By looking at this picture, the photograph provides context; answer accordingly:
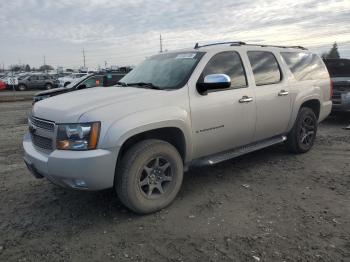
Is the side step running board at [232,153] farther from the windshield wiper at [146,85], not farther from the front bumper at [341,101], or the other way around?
the front bumper at [341,101]

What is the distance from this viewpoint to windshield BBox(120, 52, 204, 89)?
4547 mm

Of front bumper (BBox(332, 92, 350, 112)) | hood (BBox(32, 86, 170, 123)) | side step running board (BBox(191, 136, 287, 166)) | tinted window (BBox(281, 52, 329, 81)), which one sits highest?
tinted window (BBox(281, 52, 329, 81))

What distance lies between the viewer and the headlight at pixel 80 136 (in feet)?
11.8

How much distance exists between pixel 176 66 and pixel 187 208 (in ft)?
6.05

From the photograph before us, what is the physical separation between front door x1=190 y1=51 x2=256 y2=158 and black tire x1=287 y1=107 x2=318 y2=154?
4.50ft

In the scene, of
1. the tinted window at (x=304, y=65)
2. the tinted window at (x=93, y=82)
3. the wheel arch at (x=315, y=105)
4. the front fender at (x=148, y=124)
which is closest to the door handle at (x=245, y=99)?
the front fender at (x=148, y=124)

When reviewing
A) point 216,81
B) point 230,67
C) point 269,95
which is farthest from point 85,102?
point 269,95

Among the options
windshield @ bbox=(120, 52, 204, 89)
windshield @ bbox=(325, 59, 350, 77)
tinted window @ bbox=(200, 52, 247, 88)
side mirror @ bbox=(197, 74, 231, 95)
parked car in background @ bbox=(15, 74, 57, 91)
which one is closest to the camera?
side mirror @ bbox=(197, 74, 231, 95)

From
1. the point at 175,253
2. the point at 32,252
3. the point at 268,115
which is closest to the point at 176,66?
the point at 268,115

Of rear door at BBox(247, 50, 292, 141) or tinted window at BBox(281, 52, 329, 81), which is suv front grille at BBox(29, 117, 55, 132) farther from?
tinted window at BBox(281, 52, 329, 81)

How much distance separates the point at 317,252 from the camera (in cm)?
323

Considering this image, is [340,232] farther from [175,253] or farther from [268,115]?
[268,115]

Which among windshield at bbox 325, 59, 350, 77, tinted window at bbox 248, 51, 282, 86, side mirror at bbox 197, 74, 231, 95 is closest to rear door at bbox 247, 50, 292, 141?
tinted window at bbox 248, 51, 282, 86

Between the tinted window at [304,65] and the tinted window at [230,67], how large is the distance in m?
1.31
